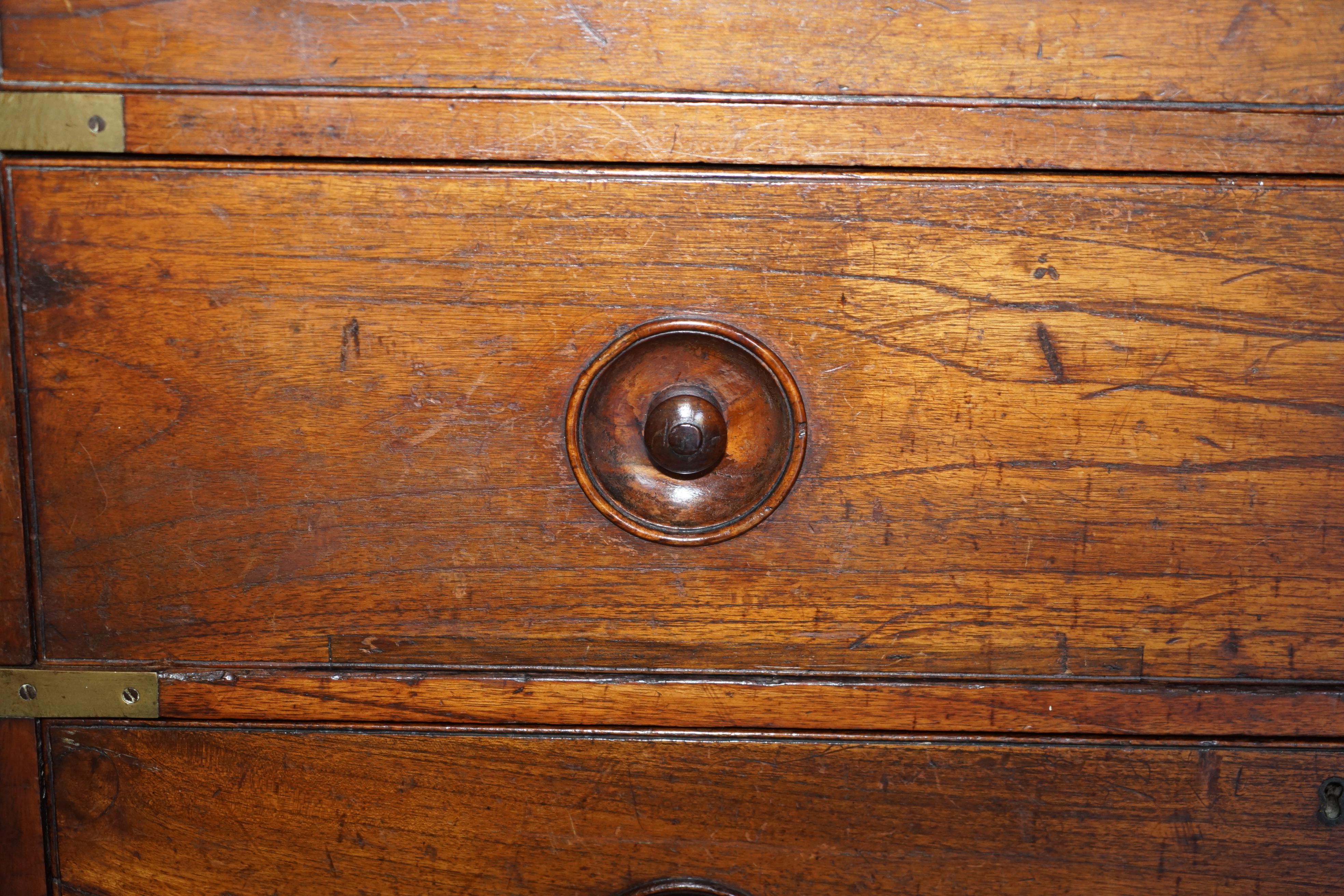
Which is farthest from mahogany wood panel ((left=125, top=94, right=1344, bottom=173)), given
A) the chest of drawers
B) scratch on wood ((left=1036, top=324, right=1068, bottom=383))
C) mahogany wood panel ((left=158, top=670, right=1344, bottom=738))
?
mahogany wood panel ((left=158, top=670, right=1344, bottom=738))

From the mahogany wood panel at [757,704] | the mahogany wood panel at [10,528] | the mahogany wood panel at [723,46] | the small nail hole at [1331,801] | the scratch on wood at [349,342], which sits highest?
the mahogany wood panel at [723,46]

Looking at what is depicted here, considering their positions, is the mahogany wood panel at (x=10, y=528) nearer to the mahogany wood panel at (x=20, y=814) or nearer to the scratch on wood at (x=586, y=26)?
the mahogany wood panel at (x=20, y=814)

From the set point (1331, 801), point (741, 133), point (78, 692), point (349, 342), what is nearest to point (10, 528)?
point (78, 692)

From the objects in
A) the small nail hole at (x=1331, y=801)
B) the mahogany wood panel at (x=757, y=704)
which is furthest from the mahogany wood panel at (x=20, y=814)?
the small nail hole at (x=1331, y=801)

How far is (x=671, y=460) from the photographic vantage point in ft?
2.05

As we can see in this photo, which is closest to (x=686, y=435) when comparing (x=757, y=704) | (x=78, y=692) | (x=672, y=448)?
(x=672, y=448)

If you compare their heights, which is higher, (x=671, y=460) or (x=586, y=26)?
(x=586, y=26)

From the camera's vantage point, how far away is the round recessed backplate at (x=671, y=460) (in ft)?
2.06

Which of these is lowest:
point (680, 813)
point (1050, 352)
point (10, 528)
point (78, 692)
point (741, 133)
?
point (680, 813)

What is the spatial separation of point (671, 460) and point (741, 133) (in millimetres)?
233

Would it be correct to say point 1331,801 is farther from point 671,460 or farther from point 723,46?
point 723,46

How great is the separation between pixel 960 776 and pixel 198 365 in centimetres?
63

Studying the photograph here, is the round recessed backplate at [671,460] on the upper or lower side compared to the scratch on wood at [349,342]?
lower

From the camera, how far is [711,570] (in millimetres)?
646
